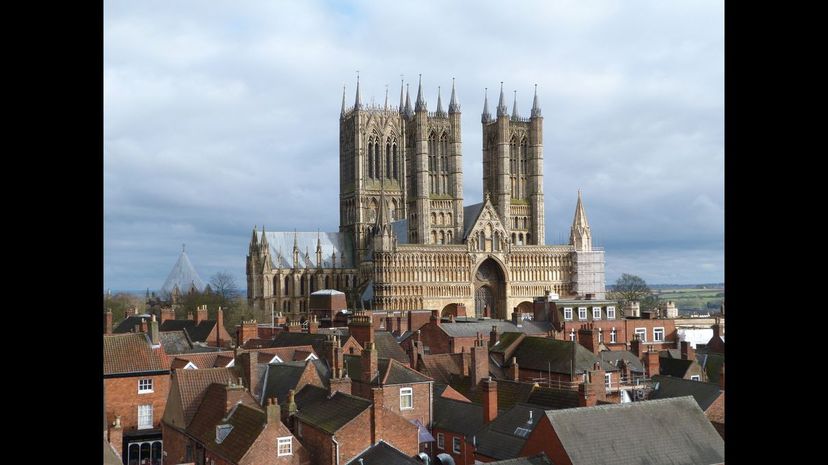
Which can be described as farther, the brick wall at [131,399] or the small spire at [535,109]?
the small spire at [535,109]

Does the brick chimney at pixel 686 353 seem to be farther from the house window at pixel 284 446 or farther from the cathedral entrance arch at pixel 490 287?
the cathedral entrance arch at pixel 490 287

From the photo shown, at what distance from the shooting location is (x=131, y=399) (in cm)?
3083

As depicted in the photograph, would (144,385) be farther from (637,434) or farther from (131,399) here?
(637,434)

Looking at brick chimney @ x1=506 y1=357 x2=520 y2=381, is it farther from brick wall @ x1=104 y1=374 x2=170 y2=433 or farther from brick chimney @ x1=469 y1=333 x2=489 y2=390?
brick wall @ x1=104 y1=374 x2=170 y2=433

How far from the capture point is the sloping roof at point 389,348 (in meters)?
38.9

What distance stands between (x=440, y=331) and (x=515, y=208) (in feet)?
202

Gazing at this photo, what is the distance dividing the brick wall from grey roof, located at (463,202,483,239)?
67260mm

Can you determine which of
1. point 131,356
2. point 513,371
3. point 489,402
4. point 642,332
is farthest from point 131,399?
point 642,332

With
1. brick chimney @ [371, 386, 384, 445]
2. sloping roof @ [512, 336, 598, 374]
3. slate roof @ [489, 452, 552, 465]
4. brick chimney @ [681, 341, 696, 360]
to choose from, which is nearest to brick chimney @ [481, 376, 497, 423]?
brick chimney @ [371, 386, 384, 445]

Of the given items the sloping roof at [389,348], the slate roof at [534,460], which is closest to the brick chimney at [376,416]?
the slate roof at [534,460]

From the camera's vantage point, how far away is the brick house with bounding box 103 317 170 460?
3019 centimetres

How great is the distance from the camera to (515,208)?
346ft

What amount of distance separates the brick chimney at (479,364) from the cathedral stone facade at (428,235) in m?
55.1
